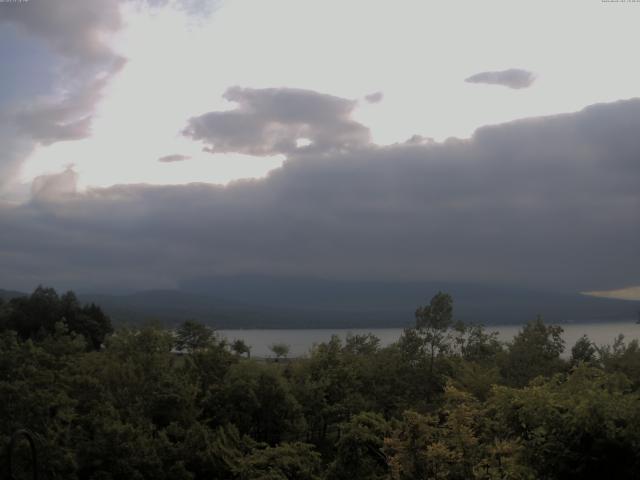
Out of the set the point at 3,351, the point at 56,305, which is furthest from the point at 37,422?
the point at 56,305

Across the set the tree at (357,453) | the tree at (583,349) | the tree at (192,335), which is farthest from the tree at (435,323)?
the tree at (192,335)

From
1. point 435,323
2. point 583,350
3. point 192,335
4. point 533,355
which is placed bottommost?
point 583,350

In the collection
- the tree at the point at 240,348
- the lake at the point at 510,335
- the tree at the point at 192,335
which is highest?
the tree at the point at 192,335

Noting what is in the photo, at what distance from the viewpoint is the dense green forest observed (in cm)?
1174

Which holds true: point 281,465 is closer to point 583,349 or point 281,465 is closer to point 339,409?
point 339,409

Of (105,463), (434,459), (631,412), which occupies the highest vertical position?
(631,412)

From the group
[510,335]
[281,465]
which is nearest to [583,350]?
[510,335]

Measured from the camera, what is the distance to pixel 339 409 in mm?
23891

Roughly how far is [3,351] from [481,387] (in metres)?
18.5

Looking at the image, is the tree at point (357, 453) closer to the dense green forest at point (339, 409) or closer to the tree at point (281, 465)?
the dense green forest at point (339, 409)

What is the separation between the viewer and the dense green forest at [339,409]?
1174cm

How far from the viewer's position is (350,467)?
1841 cm

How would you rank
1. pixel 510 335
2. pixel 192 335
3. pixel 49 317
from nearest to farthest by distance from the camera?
pixel 192 335 < pixel 510 335 < pixel 49 317

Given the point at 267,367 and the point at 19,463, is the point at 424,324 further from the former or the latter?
the point at 19,463
